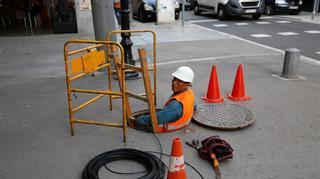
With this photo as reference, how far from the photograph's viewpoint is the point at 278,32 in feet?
43.8

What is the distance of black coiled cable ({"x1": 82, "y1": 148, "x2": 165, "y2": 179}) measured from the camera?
336cm

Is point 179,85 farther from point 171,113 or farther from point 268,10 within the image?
point 268,10

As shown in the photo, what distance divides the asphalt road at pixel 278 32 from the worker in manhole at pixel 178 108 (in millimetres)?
6093

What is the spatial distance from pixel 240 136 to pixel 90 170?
2059 millimetres

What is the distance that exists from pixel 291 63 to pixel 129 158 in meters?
4.51

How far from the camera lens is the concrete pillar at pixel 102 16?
7.33m

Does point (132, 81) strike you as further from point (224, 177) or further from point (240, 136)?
point (224, 177)

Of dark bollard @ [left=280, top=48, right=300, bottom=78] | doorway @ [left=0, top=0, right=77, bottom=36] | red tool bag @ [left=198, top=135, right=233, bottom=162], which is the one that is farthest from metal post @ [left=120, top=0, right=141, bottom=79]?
doorway @ [left=0, top=0, right=77, bottom=36]

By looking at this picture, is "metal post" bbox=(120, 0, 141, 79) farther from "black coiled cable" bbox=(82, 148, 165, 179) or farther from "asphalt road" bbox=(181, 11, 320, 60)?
"asphalt road" bbox=(181, 11, 320, 60)

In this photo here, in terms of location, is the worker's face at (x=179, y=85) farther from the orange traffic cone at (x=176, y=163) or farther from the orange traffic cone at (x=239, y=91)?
the orange traffic cone at (x=239, y=91)

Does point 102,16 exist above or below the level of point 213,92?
above

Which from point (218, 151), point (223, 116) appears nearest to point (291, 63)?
point (223, 116)

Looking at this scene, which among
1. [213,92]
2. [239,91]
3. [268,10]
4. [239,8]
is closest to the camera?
[213,92]

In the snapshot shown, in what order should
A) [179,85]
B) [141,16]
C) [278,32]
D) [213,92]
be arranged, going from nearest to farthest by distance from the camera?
[179,85], [213,92], [278,32], [141,16]
